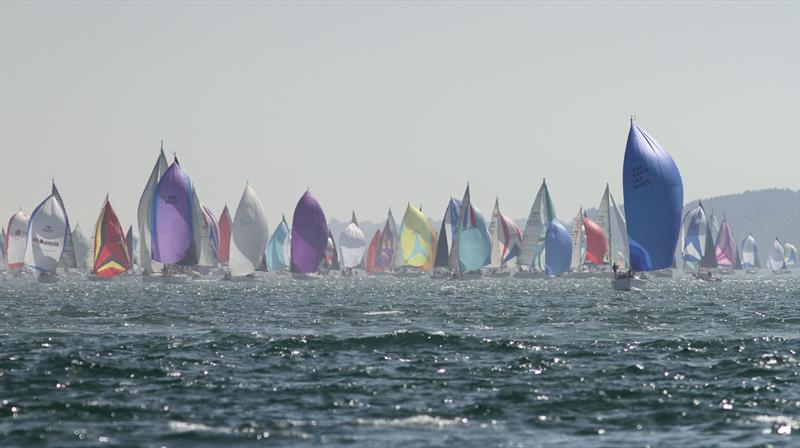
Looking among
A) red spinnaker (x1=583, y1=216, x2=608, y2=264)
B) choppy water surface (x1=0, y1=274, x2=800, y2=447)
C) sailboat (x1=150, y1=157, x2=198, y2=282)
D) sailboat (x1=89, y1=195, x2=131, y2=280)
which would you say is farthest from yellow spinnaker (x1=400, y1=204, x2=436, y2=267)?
choppy water surface (x1=0, y1=274, x2=800, y2=447)

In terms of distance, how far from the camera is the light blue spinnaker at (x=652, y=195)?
77312 mm

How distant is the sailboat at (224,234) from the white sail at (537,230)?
129ft

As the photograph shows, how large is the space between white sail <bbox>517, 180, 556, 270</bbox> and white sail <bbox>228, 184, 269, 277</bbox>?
121ft

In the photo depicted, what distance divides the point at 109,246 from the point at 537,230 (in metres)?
58.0

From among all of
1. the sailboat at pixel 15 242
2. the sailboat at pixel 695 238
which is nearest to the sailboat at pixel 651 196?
the sailboat at pixel 15 242

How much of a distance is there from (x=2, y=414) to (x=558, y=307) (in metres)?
50.2

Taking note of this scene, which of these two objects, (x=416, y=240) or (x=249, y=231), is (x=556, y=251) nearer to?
(x=416, y=240)

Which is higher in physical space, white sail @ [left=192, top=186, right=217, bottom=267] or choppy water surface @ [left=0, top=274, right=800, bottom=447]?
white sail @ [left=192, top=186, right=217, bottom=267]

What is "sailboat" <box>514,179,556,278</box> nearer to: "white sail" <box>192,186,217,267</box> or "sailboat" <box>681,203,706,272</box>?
"sailboat" <box>681,203,706,272</box>

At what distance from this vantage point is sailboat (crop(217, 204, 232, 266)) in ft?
531

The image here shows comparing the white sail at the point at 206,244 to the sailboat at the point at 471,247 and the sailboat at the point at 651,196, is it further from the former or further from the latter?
the sailboat at the point at 651,196

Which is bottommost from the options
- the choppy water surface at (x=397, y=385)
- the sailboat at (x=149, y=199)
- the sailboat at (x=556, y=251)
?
the choppy water surface at (x=397, y=385)

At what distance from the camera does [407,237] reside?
17338 cm

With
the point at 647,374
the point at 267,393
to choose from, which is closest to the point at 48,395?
the point at 267,393
